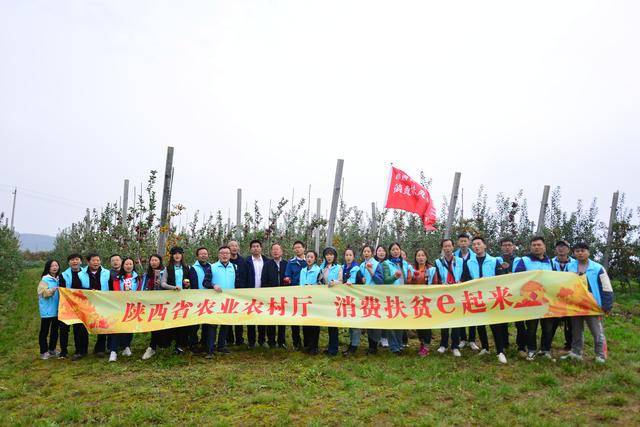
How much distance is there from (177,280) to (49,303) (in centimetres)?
199

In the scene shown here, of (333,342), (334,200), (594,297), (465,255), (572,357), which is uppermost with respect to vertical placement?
(334,200)

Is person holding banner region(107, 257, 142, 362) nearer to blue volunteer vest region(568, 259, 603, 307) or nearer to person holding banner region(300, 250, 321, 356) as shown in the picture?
person holding banner region(300, 250, 321, 356)

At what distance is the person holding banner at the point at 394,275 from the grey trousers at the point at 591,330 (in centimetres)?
244

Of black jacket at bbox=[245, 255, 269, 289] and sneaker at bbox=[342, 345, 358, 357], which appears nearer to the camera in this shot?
sneaker at bbox=[342, 345, 358, 357]

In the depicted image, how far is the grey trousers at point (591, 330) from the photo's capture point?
6590 mm

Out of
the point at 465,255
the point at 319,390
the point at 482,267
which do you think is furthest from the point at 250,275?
the point at 482,267

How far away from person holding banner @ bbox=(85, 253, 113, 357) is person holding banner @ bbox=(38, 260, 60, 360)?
49 cm

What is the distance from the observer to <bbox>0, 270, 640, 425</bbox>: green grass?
5.12 m

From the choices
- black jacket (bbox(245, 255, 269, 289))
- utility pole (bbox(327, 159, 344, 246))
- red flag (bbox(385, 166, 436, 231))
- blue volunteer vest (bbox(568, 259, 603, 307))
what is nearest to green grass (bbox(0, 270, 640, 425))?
blue volunteer vest (bbox(568, 259, 603, 307))

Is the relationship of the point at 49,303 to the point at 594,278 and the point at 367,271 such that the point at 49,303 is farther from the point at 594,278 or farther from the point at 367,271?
the point at 594,278

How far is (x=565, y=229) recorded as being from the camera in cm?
1364

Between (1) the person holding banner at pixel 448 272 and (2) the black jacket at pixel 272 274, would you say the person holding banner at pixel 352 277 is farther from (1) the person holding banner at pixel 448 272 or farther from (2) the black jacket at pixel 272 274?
(1) the person holding banner at pixel 448 272

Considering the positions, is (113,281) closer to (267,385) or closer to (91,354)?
(91,354)

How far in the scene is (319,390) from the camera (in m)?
5.86
